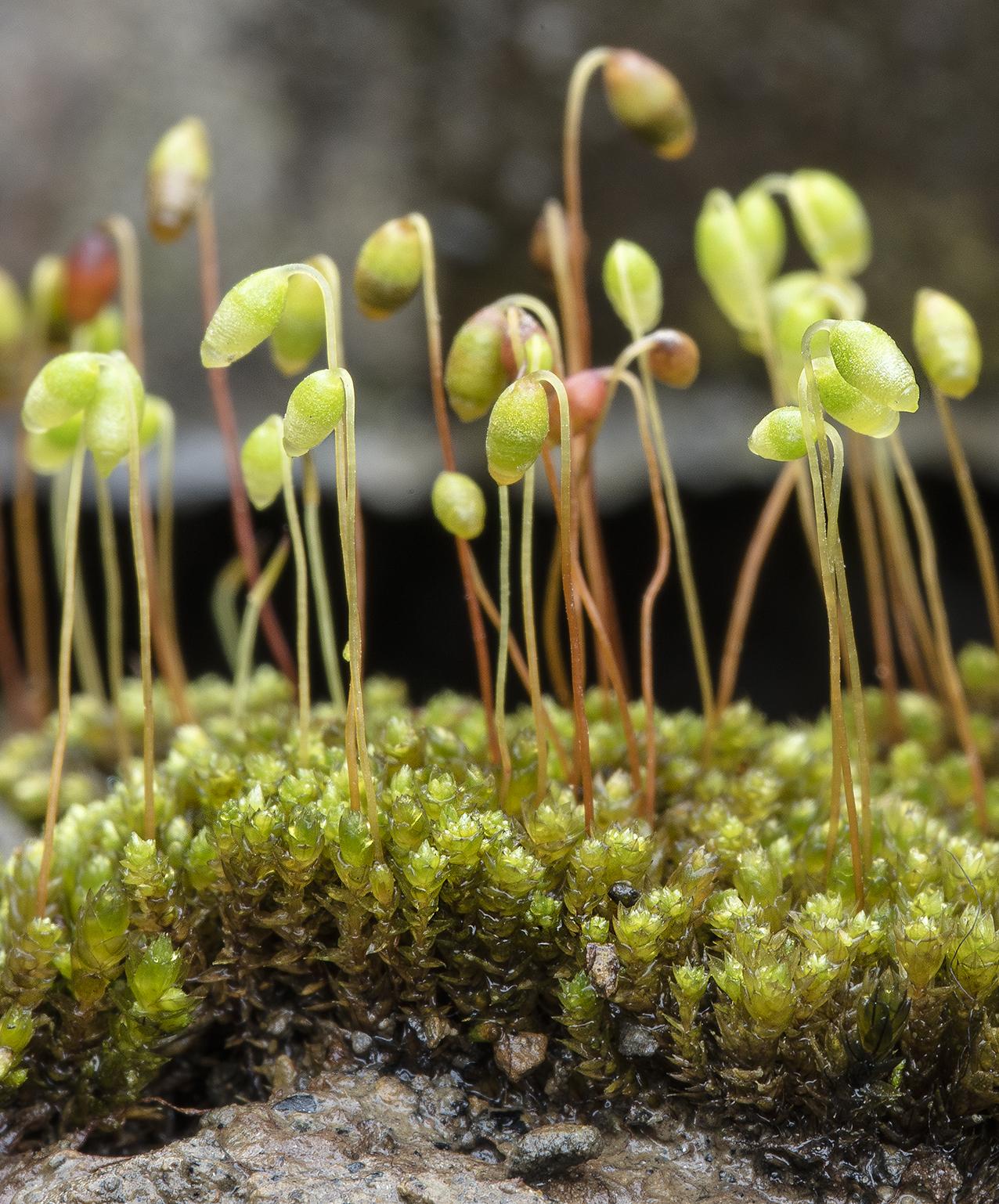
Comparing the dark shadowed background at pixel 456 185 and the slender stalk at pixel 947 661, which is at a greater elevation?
the dark shadowed background at pixel 456 185

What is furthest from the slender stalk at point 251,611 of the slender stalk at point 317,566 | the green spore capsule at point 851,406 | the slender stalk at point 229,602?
the green spore capsule at point 851,406

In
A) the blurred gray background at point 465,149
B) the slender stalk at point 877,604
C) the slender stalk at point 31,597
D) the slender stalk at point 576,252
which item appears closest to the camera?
the slender stalk at point 576,252

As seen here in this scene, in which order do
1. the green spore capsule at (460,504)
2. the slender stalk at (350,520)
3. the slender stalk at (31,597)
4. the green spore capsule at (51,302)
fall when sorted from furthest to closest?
the slender stalk at (31,597), the green spore capsule at (51,302), the green spore capsule at (460,504), the slender stalk at (350,520)

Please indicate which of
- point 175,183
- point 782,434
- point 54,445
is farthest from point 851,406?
point 54,445

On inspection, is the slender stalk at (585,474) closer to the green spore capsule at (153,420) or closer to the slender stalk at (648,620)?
the slender stalk at (648,620)

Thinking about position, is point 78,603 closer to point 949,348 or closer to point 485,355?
point 485,355

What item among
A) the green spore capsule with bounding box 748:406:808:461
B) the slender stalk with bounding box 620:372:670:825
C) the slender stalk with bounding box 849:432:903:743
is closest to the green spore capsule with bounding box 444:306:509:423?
the slender stalk with bounding box 620:372:670:825

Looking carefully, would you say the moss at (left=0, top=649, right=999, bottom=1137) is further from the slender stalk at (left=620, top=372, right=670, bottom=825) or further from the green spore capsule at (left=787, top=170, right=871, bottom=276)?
the green spore capsule at (left=787, top=170, right=871, bottom=276)

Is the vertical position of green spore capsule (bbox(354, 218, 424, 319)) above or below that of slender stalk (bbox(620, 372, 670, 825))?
above

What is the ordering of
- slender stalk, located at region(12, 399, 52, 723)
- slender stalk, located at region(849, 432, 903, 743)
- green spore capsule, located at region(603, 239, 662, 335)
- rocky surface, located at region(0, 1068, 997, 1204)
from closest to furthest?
rocky surface, located at region(0, 1068, 997, 1204), green spore capsule, located at region(603, 239, 662, 335), slender stalk, located at region(849, 432, 903, 743), slender stalk, located at region(12, 399, 52, 723)
